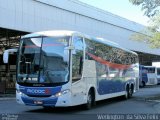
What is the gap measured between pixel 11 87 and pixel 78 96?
74.3ft

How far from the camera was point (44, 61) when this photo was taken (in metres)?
15.8

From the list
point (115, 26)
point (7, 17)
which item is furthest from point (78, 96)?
point (115, 26)

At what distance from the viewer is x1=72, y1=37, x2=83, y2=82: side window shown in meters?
16.0

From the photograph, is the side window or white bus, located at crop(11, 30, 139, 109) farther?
the side window

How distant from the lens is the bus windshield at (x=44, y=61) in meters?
15.6

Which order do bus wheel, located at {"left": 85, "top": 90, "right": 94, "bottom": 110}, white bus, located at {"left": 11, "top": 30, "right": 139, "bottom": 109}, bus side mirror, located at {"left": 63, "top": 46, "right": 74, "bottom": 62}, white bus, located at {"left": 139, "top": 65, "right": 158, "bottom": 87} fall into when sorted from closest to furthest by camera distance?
white bus, located at {"left": 11, "top": 30, "right": 139, "bottom": 109}, bus side mirror, located at {"left": 63, "top": 46, "right": 74, "bottom": 62}, bus wheel, located at {"left": 85, "top": 90, "right": 94, "bottom": 110}, white bus, located at {"left": 139, "top": 65, "right": 158, "bottom": 87}

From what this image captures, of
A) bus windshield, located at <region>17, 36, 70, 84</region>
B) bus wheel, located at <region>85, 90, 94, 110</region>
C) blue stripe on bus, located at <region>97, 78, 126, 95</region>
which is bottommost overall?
bus wheel, located at <region>85, 90, 94, 110</region>

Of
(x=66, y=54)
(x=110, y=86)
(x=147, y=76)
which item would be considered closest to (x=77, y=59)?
(x=66, y=54)

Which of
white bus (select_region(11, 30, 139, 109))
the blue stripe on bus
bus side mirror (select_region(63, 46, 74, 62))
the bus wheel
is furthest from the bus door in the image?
the blue stripe on bus

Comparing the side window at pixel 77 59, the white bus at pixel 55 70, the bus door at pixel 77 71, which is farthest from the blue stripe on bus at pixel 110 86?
the side window at pixel 77 59

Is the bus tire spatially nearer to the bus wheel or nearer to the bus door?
the bus wheel

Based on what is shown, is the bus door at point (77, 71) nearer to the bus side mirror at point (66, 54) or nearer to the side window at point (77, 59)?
the side window at point (77, 59)

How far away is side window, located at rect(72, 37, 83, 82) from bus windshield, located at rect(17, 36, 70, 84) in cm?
39

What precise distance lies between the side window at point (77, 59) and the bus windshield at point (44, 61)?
39 cm
